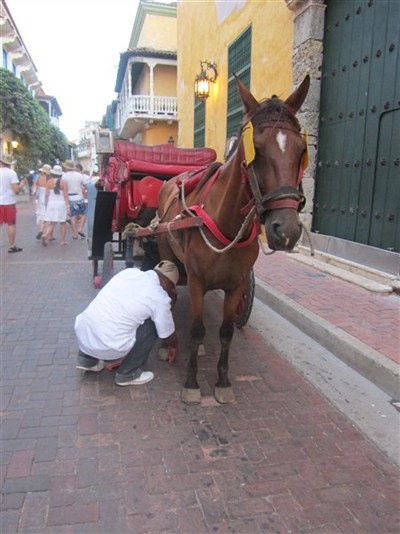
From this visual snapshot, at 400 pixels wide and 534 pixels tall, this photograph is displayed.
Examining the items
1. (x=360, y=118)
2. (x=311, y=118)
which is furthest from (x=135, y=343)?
(x=311, y=118)

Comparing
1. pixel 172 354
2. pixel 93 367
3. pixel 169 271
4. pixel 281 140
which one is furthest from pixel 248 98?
pixel 93 367

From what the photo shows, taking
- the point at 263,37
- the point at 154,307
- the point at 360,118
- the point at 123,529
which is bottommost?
the point at 123,529

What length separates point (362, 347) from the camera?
3672 millimetres

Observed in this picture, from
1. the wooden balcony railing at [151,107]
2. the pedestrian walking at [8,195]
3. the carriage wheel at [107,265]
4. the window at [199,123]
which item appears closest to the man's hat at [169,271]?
the carriage wheel at [107,265]

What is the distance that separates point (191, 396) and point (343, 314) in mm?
2158

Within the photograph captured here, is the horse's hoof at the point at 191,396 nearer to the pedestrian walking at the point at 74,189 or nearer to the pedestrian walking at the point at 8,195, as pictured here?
the pedestrian walking at the point at 8,195

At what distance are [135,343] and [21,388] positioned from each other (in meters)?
0.93

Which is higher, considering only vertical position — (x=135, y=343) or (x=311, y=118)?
(x=311, y=118)

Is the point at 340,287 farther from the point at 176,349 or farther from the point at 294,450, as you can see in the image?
the point at 294,450

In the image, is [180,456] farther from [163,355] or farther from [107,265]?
[107,265]

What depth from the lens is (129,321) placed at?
320 cm

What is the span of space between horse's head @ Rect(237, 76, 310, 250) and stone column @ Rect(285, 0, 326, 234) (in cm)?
498

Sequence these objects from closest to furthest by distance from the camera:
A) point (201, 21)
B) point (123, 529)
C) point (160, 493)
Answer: point (123, 529)
point (160, 493)
point (201, 21)

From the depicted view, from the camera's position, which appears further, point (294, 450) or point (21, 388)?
point (21, 388)
